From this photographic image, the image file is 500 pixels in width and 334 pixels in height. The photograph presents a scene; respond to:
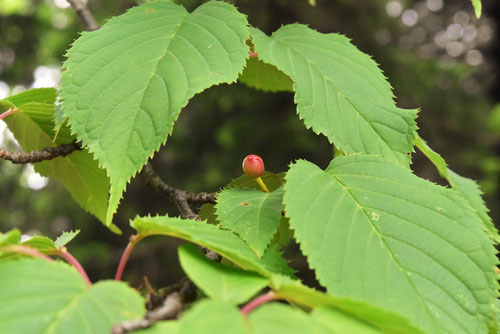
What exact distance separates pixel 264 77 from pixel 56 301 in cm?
99

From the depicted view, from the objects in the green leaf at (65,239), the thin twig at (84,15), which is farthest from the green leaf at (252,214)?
the thin twig at (84,15)

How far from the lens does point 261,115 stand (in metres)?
5.27

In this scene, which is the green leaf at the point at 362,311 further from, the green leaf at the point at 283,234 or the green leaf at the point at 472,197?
the green leaf at the point at 472,197

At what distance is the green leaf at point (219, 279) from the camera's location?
0.56m

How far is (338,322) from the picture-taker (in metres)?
0.50

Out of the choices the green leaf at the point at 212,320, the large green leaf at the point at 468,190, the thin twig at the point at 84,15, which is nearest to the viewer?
the green leaf at the point at 212,320

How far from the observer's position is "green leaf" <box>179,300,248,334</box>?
16.8 inches

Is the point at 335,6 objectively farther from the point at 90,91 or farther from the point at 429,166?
the point at 90,91

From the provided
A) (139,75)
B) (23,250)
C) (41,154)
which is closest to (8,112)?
(41,154)

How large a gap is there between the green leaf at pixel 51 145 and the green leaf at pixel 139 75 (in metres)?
0.28

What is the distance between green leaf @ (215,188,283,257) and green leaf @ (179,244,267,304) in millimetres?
115

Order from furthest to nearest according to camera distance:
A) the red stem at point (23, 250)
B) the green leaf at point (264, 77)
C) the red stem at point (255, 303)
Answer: the green leaf at point (264, 77) < the red stem at point (23, 250) < the red stem at point (255, 303)

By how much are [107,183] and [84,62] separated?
1.25 feet

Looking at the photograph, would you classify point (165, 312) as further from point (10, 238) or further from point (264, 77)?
point (264, 77)
